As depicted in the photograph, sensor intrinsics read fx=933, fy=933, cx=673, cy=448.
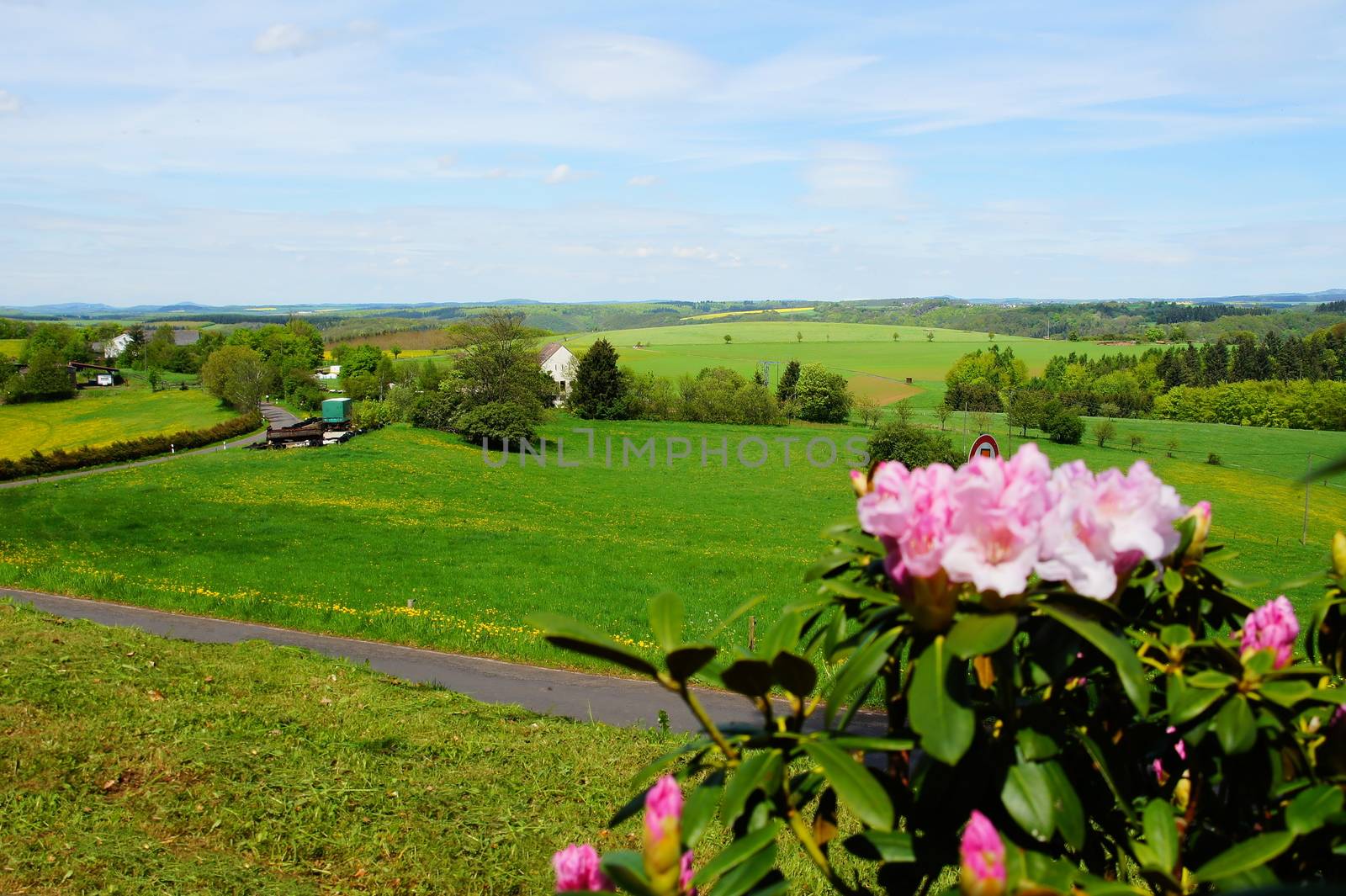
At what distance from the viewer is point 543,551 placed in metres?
Result: 24.8

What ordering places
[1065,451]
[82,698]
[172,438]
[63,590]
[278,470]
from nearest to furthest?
[82,698]
[63,590]
[278,470]
[172,438]
[1065,451]

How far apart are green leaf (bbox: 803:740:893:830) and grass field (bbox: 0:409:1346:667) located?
74cm

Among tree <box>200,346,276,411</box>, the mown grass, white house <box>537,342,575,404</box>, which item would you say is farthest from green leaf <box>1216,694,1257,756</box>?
the mown grass

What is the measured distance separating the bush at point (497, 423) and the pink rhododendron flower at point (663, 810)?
159 feet

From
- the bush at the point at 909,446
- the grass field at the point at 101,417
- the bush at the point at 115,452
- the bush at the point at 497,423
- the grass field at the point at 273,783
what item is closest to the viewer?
→ the grass field at the point at 273,783

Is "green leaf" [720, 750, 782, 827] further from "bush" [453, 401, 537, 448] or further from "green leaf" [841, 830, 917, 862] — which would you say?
"bush" [453, 401, 537, 448]

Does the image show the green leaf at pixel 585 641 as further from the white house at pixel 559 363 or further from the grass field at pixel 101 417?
the white house at pixel 559 363

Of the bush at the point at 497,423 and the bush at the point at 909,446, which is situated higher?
the bush at the point at 497,423

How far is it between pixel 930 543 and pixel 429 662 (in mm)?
11708

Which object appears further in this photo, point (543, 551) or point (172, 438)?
point (172, 438)

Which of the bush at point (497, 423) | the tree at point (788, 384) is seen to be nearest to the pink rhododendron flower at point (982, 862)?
the bush at point (497, 423)

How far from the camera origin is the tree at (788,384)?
74.2 metres

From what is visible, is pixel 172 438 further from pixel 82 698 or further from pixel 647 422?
pixel 82 698

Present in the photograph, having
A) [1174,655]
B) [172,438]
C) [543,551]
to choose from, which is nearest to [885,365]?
[172,438]
